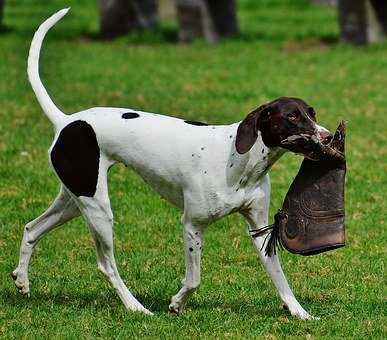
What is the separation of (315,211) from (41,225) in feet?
5.89

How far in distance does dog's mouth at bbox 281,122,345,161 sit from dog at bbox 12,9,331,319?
0.01 m

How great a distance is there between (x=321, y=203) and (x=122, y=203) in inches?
139

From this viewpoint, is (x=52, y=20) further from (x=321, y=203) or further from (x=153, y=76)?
(x=153, y=76)

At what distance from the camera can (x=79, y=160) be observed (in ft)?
22.1

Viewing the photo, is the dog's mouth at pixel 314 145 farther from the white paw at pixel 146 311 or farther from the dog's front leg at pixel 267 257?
the white paw at pixel 146 311

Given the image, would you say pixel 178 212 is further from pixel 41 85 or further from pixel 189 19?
pixel 189 19

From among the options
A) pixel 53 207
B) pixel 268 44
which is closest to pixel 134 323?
pixel 53 207

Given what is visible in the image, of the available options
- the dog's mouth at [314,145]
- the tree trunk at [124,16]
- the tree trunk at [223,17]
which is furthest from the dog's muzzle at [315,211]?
the tree trunk at [124,16]

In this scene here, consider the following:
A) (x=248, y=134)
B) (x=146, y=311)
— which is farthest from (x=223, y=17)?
(x=248, y=134)

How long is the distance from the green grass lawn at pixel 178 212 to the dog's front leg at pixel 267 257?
0.32 feet

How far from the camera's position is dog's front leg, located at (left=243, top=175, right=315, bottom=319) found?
6582 millimetres

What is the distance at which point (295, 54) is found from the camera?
19750mm

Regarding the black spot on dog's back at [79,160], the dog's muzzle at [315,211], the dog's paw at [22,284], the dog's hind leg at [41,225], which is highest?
the black spot on dog's back at [79,160]

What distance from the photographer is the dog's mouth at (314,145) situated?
6184 millimetres
